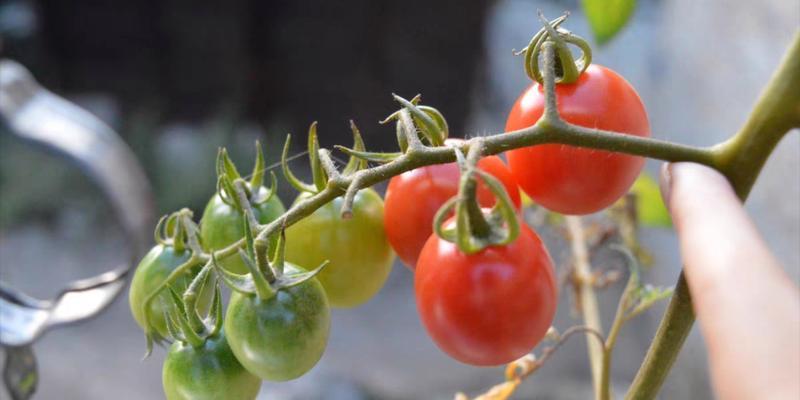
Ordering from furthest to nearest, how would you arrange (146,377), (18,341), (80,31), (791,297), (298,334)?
(80,31) → (146,377) → (18,341) → (298,334) → (791,297)

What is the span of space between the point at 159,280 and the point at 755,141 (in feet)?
0.81

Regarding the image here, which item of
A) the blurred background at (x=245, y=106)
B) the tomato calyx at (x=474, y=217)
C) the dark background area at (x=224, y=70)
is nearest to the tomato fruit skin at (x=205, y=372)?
the tomato calyx at (x=474, y=217)

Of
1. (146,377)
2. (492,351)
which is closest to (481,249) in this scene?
(492,351)

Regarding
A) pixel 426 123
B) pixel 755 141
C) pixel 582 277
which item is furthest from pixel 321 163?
pixel 582 277

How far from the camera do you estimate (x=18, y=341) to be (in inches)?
18.6

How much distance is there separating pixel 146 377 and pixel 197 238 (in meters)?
1.59

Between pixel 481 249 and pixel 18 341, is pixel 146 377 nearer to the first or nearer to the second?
pixel 18 341

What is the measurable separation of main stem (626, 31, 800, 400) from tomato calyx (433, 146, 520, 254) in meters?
0.07

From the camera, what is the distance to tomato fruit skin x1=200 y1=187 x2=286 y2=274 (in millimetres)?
352

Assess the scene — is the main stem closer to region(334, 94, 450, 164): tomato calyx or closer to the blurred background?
region(334, 94, 450, 164): tomato calyx

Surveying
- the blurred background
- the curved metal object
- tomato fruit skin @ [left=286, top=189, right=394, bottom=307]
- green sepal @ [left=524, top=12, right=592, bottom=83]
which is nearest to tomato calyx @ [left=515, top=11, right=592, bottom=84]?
green sepal @ [left=524, top=12, right=592, bottom=83]

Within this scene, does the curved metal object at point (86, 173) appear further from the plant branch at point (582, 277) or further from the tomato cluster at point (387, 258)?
the plant branch at point (582, 277)

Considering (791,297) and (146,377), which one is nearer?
(791,297)


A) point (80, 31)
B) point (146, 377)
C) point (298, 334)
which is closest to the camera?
point (298, 334)
